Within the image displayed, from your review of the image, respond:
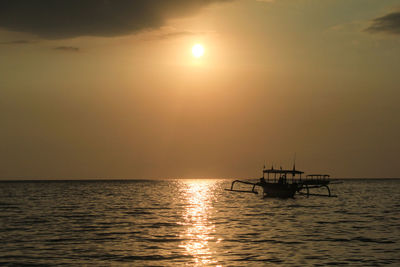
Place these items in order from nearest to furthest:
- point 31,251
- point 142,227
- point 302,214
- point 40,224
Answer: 1. point 31,251
2. point 142,227
3. point 40,224
4. point 302,214

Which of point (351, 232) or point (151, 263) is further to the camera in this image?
point (351, 232)

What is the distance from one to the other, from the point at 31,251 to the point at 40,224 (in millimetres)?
20132

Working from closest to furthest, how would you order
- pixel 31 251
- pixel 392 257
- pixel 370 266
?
pixel 370 266 < pixel 392 257 < pixel 31 251

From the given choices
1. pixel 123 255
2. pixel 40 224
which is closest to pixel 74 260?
pixel 123 255

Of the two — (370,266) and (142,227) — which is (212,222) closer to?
(142,227)

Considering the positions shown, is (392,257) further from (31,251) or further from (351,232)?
(31,251)

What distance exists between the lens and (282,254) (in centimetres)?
3459

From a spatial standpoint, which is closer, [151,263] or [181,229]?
[151,263]

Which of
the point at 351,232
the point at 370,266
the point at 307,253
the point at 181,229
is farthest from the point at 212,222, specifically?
the point at 370,266

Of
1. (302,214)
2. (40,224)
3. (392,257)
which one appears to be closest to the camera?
(392,257)

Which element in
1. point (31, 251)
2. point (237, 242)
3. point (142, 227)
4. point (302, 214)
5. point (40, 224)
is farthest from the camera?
point (302, 214)

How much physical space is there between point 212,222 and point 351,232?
1557 cm

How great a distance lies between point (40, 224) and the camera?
5591 centimetres

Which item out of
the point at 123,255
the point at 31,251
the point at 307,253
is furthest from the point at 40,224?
the point at 307,253
